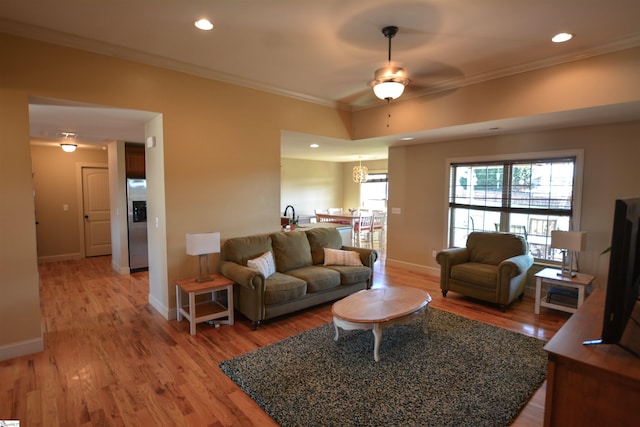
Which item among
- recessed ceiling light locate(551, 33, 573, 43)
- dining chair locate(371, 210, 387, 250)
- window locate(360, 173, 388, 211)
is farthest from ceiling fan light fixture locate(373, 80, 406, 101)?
window locate(360, 173, 388, 211)

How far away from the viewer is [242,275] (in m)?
3.40

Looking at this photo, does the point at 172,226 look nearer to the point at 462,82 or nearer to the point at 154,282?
the point at 154,282

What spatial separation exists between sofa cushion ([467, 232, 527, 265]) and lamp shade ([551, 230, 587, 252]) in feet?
1.76

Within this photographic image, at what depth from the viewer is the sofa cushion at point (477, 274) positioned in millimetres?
4043

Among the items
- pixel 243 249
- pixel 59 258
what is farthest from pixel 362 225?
pixel 59 258

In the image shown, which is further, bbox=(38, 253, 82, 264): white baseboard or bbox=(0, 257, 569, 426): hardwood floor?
bbox=(38, 253, 82, 264): white baseboard

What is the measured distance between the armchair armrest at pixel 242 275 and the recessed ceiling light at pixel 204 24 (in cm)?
229

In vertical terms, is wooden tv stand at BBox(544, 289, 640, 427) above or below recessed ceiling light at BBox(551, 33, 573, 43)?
below

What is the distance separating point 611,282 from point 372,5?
2275 mm

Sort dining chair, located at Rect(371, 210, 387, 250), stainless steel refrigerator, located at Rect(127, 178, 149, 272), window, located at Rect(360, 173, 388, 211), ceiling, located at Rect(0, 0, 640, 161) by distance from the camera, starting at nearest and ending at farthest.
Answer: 1. ceiling, located at Rect(0, 0, 640, 161)
2. stainless steel refrigerator, located at Rect(127, 178, 149, 272)
3. dining chair, located at Rect(371, 210, 387, 250)
4. window, located at Rect(360, 173, 388, 211)

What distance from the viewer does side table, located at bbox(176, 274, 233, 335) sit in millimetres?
3336

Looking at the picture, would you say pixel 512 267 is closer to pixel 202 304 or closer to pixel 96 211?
pixel 202 304

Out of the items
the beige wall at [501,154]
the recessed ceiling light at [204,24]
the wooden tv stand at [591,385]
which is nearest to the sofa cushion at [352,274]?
the beige wall at [501,154]

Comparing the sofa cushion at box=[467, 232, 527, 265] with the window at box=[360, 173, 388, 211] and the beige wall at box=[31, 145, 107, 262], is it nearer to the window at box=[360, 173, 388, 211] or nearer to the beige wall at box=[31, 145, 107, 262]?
the window at box=[360, 173, 388, 211]
